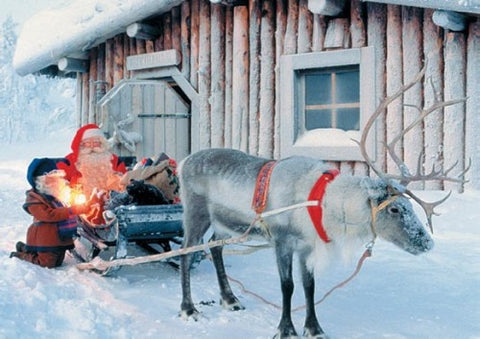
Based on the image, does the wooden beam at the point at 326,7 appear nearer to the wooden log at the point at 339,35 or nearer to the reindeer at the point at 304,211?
the wooden log at the point at 339,35

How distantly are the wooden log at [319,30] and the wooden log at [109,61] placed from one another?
4.16 m

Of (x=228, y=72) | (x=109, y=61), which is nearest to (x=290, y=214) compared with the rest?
(x=228, y=72)

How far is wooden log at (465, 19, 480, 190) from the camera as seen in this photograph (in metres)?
6.02

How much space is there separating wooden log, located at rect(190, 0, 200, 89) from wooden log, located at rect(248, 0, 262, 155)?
3.33 feet

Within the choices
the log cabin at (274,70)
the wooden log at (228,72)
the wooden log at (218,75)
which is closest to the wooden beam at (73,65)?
the log cabin at (274,70)

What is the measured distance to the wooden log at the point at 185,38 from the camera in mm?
8758

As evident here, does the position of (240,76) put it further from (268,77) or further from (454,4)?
(454,4)

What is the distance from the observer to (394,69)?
667 cm

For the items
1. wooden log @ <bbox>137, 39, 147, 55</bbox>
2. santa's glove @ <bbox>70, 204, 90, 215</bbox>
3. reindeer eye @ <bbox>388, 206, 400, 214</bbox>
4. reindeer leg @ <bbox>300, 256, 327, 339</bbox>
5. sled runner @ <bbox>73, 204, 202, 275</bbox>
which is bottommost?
reindeer leg @ <bbox>300, 256, 327, 339</bbox>

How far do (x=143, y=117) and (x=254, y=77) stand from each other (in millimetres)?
1906

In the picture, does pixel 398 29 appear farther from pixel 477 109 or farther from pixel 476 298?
pixel 476 298

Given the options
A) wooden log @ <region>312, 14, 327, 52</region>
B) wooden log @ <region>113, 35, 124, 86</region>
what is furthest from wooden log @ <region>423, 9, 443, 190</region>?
wooden log @ <region>113, 35, 124, 86</region>

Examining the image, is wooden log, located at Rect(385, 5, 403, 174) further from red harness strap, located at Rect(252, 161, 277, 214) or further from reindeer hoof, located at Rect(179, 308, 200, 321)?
reindeer hoof, located at Rect(179, 308, 200, 321)

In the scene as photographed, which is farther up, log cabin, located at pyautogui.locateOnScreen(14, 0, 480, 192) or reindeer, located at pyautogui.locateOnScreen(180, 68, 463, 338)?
log cabin, located at pyautogui.locateOnScreen(14, 0, 480, 192)
